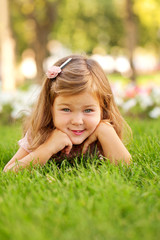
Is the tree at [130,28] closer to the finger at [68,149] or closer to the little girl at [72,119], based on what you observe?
the little girl at [72,119]

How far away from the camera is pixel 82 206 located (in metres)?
1.64

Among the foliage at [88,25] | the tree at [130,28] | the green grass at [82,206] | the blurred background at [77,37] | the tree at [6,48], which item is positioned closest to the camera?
the green grass at [82,206]

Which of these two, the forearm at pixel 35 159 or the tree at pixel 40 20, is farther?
the tree at pixel 40 20

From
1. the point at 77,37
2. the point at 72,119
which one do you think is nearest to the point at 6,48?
the point at 72,119

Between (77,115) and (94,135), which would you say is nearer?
(77,115)

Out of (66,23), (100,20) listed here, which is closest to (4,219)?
(66,23)

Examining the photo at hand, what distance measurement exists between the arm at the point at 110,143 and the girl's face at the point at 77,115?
0.22 ft

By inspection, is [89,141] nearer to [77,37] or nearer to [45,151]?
[45,151]

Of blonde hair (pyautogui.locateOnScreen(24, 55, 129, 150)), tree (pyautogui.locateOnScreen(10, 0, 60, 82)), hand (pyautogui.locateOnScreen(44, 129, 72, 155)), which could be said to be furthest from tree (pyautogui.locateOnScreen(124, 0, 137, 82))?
hand (pyautogui.locateOnScreen(44, 129, 72, 155))

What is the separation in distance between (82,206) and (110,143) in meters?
0.85

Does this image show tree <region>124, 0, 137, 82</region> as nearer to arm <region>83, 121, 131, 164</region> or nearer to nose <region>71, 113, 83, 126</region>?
arm <region>83, 121, 131, 164</region>

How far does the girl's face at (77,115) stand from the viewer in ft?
7.52

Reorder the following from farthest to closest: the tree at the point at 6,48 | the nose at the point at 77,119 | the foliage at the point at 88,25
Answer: the foliage at the point at 88,25
the tree at the point at 6,48
the nose at the point at 77,119

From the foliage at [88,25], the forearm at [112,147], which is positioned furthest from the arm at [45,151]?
the foliage at [88,25]
